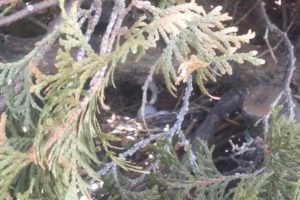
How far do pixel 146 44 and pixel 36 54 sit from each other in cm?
36

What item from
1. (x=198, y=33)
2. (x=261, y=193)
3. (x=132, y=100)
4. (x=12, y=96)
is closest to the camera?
(x=198, y=33)

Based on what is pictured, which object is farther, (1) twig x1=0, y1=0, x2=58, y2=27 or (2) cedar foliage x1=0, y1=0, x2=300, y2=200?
(1) twig x1=0, y1=0, x2=58, y2=27

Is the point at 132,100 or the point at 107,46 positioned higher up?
the point at 107,46

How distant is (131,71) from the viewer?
6.49 feet

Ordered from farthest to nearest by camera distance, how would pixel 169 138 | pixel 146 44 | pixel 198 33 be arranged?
1. pixel 169 138
2. pixel 198 33
3. pixel 146 44

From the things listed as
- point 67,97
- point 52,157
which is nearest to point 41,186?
point 52,157

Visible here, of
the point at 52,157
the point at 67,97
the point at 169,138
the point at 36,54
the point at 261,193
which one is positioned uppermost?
the point at 36,54

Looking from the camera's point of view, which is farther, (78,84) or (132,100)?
(132,100)

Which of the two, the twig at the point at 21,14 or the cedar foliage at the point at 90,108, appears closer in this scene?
the cedar foliage at the point at 90,108

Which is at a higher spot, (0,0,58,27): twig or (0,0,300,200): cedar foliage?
(0,0,58,27): twig

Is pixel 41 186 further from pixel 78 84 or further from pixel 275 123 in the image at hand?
pixel 275 123

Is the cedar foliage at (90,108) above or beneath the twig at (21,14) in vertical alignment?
beneath

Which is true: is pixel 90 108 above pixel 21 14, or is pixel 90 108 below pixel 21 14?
below

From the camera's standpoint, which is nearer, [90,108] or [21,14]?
[90,108]
